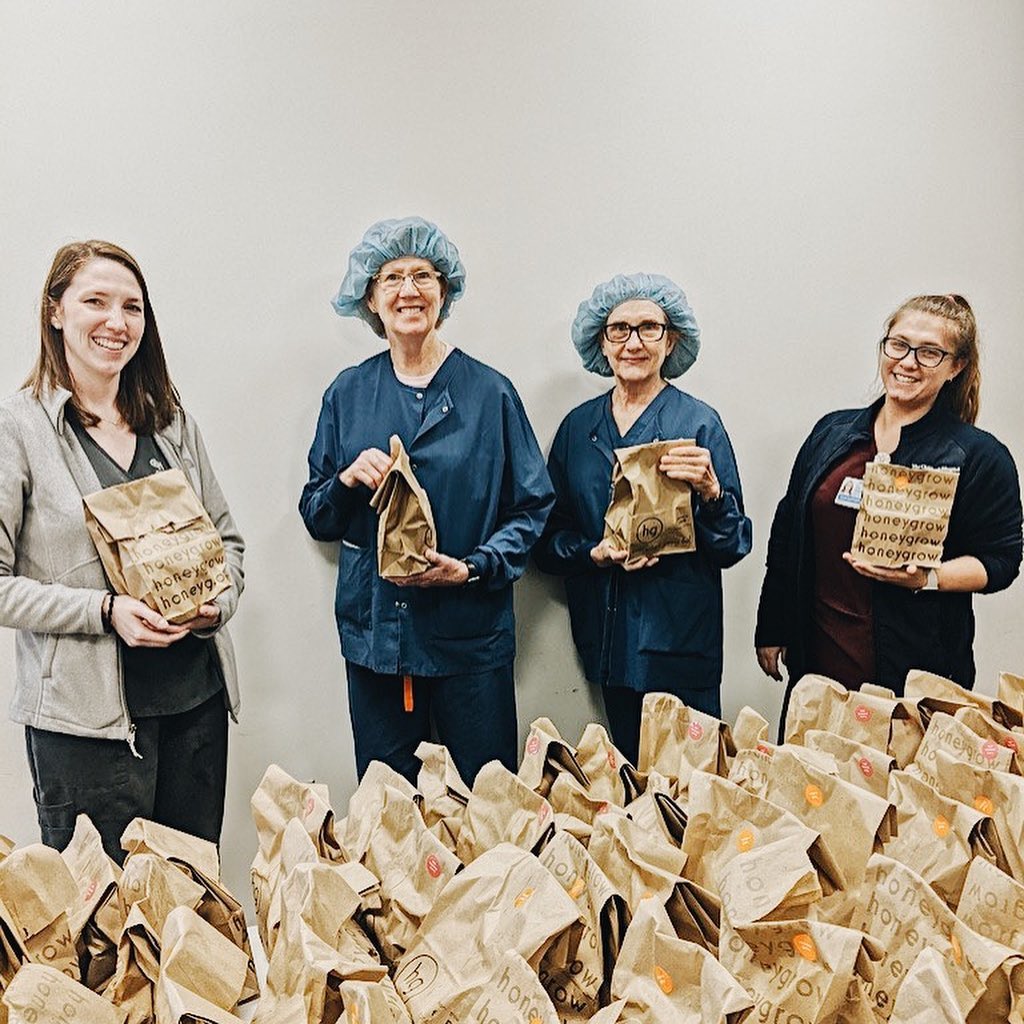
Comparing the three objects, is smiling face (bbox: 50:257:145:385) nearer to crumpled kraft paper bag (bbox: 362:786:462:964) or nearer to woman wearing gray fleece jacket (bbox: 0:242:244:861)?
woman wearing gray fleece jacket (bbox: 0:242:244:861)

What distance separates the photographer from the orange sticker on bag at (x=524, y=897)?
1308mm

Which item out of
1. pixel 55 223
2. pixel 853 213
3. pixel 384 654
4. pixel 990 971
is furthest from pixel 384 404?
pixel 990 971

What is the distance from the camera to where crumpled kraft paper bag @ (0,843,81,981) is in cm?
129

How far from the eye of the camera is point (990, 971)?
1.20 metres

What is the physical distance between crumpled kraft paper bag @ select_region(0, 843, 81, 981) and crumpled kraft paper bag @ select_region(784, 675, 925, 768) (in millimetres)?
1279

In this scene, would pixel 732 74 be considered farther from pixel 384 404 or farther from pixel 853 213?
pixel 384 404

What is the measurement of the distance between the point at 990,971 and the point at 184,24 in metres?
2.53

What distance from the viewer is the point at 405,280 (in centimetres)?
253

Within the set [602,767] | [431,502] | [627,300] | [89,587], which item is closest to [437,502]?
[431,502]

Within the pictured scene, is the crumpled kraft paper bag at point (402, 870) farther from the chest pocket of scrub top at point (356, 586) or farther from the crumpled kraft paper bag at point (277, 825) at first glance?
the chest pocket of scrub top at point (356, 586)

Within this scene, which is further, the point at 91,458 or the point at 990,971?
the point at 91,458

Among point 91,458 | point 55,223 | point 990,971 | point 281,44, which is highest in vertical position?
point 281,44

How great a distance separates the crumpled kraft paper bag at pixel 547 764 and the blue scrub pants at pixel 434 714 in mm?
891

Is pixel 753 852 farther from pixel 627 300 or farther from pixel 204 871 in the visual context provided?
pixel 627 300
